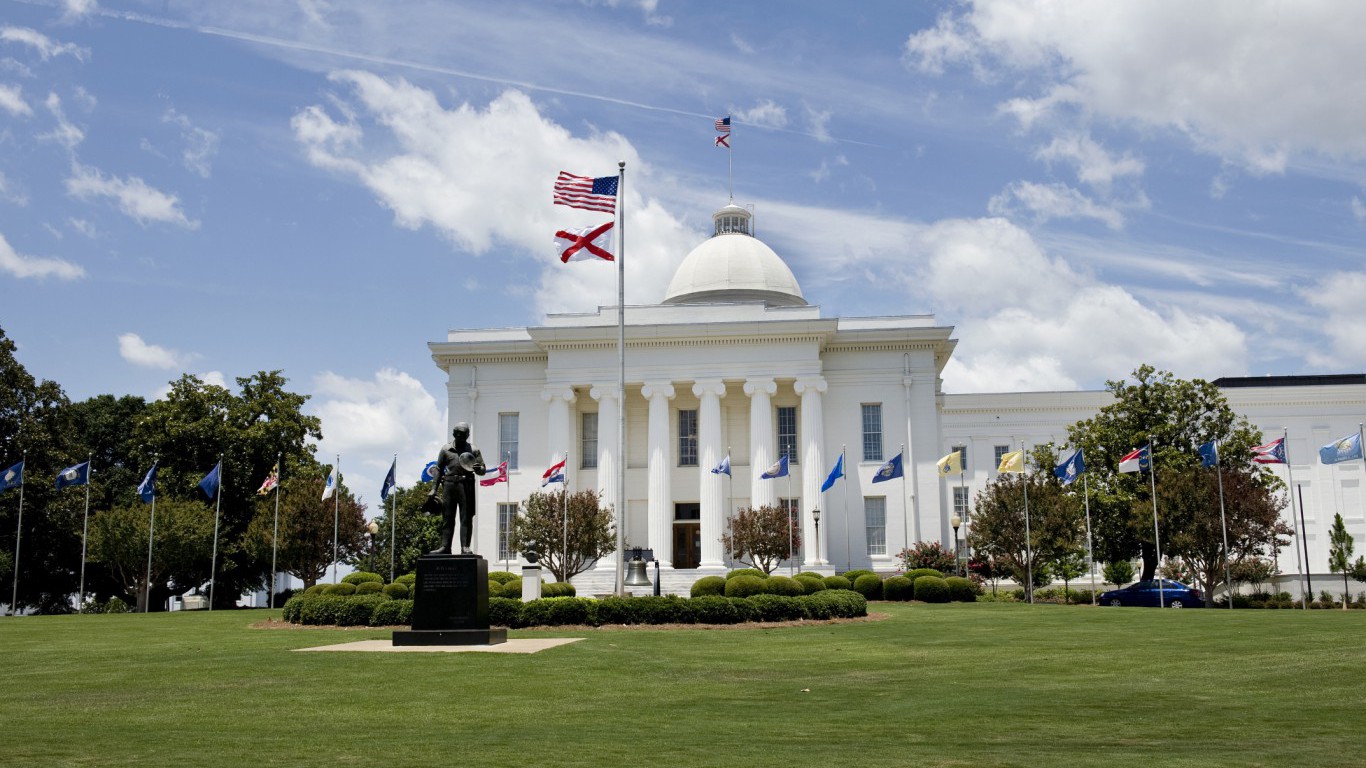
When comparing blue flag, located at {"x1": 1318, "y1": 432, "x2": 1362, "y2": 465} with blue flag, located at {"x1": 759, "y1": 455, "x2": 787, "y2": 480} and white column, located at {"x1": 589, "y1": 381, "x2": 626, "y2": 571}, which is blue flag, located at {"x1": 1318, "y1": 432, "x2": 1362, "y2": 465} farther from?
white column, located at {"x1": 589, "y1": 381, "x2": 626, "y2": 571}

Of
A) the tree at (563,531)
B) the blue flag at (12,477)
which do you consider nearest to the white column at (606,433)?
the tree at (563,531)

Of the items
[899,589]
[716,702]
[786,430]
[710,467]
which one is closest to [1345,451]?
[899,589]

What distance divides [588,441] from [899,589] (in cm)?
2304

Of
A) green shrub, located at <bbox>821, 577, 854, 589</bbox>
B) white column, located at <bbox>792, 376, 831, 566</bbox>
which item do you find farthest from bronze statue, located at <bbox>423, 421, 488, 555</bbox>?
white column, located at <bbox>792, 376, 831, 566</bbox>

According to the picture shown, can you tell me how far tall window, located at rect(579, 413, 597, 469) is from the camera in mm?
61250

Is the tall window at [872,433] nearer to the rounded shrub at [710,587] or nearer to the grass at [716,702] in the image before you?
the rounded shrub at [710,587]

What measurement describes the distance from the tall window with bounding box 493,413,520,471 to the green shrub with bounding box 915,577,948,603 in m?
26.6

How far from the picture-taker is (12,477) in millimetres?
45969

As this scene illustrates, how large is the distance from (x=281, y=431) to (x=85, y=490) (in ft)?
32.0

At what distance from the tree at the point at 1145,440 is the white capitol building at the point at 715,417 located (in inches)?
317

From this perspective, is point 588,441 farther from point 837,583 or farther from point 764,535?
point 837,583

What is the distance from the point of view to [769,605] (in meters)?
30.1

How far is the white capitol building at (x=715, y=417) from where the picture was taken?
58.0 meters

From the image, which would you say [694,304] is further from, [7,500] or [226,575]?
[7,500]
